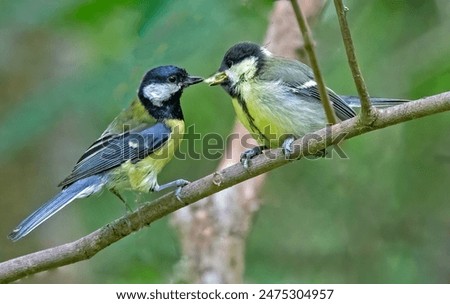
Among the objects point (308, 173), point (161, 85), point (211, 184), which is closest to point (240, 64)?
point (161, 85)

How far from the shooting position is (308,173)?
300 centimetres

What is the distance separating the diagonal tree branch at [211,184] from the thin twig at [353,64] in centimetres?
3

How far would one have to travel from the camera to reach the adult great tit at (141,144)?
6.86 ft

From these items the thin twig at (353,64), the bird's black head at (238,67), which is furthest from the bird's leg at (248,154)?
the thin twig at (353,64)

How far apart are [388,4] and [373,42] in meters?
0.38

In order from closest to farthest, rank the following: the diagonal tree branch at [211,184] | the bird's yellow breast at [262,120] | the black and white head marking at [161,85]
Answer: the diagonal tree branch at [211,184] → the bird's yellow breast at [262,120] → the black and white head marking at [161,85]

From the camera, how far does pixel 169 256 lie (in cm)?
263

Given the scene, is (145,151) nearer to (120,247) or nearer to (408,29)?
(120,247)

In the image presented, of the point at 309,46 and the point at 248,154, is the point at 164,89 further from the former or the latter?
the point at 309,46

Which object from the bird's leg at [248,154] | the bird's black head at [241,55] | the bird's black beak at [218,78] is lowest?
the bird's leg at [248,154]

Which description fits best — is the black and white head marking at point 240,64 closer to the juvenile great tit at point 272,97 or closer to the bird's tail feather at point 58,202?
the juvenile great tit at point 272,97

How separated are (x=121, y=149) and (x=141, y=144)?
71mm
